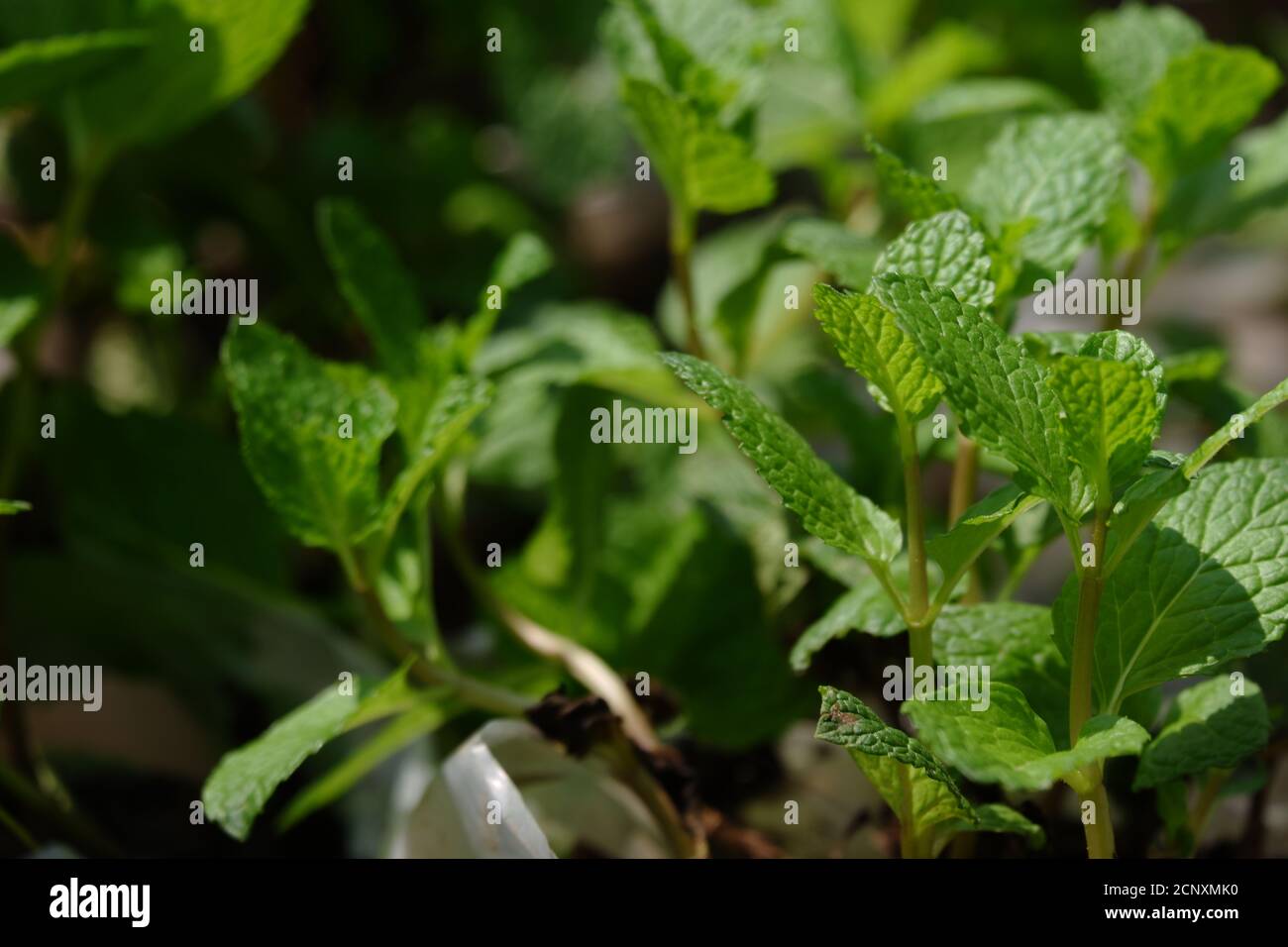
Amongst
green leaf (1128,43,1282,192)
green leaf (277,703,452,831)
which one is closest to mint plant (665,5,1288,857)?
green leaf (1128,43,1282,192)

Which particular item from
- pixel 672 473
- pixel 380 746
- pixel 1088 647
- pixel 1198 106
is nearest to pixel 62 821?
pixel 380 746

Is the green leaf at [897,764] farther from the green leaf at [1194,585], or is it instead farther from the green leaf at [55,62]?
the green leaf at [55,62]

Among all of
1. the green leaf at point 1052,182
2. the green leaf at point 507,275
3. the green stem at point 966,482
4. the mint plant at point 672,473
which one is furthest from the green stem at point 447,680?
the green leaf at point 1052,182

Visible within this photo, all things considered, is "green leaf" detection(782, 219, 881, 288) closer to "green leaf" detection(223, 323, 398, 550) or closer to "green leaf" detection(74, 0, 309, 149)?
"green leaf" detection(223, 323, 398, 550)

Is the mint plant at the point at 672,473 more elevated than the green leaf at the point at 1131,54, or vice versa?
the green leaf at the point at 1131,54
